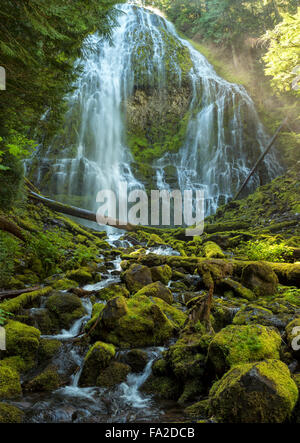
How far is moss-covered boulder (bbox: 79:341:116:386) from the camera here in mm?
3257

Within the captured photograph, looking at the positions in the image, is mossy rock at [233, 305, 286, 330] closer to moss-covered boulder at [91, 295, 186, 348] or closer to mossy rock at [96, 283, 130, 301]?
moss-covered boulder at [91, 295, 186, 348]

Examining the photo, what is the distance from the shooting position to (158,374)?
324cm

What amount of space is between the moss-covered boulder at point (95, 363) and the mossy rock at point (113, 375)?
7cm

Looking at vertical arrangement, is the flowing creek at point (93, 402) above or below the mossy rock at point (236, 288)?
below

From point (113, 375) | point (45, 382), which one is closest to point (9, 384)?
point (45, 382)

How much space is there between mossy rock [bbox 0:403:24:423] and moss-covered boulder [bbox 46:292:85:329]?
2.06 meters

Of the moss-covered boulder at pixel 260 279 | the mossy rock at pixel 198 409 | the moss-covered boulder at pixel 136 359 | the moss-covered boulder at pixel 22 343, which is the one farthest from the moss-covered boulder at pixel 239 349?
the moss-covered boulder at pixel 260 279

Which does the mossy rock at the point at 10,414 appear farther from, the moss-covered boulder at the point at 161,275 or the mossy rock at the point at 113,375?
the moss-covered boulder at the point at 161,275

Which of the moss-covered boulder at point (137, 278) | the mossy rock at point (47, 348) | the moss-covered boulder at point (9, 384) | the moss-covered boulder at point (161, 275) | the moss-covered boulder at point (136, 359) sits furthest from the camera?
the moss-covered boulder at point (161, 275)

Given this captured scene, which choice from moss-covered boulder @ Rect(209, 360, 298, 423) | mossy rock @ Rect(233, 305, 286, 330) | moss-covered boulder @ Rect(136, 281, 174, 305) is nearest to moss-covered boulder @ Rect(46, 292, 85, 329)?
moss-covered boulder @ Rect(136, 281, 174, 305)

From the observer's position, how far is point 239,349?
2.76 m

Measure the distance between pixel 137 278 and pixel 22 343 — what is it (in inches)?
125

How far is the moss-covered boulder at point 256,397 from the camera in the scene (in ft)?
6.46

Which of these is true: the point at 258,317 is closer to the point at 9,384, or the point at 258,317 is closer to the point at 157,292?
the point at 157,292
